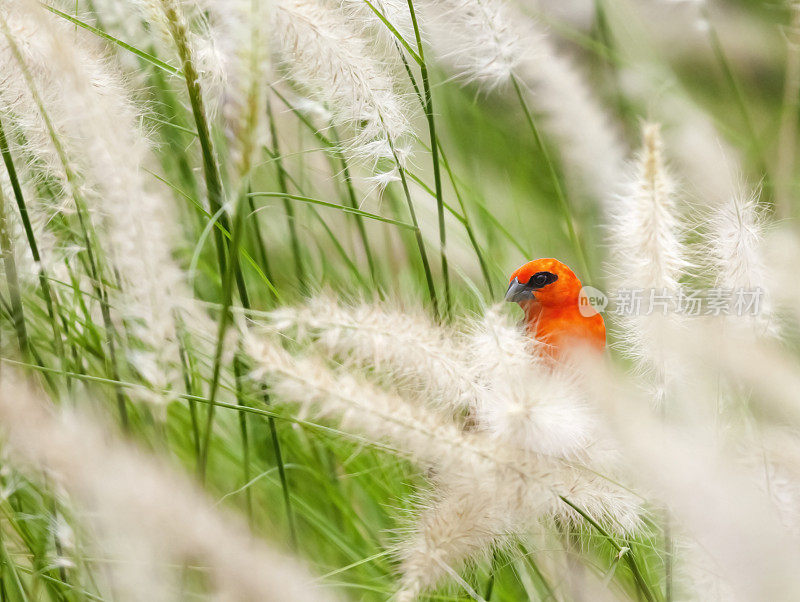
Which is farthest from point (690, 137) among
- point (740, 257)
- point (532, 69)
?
point (740, 257)

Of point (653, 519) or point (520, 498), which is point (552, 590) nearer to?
point (653, 519)

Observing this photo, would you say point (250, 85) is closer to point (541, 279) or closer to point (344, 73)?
point (344, 73)

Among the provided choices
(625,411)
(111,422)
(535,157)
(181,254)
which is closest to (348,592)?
(111,422)

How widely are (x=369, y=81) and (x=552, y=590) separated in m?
0.36

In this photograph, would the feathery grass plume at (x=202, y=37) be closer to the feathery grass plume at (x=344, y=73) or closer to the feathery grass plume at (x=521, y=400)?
the feathery grass plume at (x=344, y=73)

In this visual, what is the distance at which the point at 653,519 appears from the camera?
0.50 meters

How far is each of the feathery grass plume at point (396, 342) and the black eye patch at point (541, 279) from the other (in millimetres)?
277

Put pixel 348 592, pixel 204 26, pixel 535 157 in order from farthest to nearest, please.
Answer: pixel 535 157, pixel 348 592, pixel 204 26

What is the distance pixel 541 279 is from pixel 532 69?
220mm

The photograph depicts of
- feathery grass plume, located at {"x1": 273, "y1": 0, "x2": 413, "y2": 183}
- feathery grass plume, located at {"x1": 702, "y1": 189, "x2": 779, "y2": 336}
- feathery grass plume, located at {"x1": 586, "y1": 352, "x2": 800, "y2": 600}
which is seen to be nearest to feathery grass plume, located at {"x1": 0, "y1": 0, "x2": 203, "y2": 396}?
feathery grass plume, located at {"x1": 273, "y1": 0, "x2": 413, "y2": 183}

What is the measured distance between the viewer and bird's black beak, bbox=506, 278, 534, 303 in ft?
2.32

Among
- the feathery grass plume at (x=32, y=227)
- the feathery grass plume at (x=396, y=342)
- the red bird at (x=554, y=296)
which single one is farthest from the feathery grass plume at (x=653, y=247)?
the feathery grass plume at (x=32, y=227)

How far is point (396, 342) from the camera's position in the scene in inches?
16.6

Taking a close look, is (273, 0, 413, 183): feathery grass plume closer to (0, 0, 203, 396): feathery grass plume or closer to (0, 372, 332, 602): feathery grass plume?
(0, 0, 203, 396): feathery grass plume
